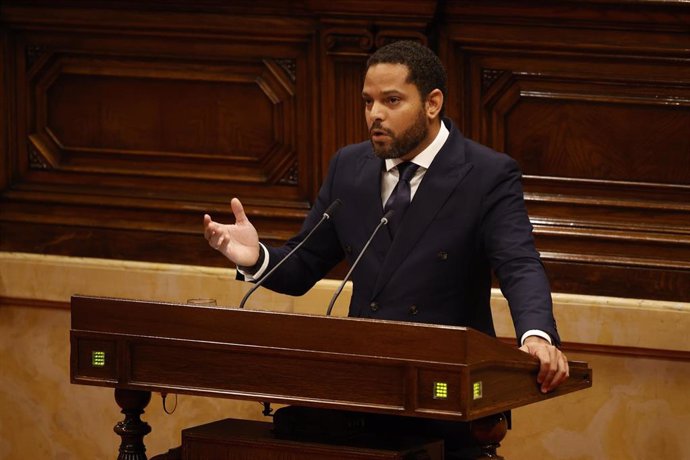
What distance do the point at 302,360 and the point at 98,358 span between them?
0.61 m

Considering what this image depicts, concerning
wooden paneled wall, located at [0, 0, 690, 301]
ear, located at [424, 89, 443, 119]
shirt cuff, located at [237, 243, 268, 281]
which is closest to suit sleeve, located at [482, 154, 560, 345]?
ear, located at [424, 89, 443, 119]

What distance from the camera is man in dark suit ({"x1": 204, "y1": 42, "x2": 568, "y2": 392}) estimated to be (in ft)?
12.7

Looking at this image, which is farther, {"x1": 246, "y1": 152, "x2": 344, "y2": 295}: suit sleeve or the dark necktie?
{"x1": 246, "y1": 152, "x2": 344, "y2": 295}: suit sleeve

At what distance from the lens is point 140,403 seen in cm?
380

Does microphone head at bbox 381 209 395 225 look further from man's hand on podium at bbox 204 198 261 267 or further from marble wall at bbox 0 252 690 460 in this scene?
marble wall at bbox 0 252 690 460

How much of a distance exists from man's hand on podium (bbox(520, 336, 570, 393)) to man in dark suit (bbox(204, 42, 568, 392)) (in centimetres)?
31

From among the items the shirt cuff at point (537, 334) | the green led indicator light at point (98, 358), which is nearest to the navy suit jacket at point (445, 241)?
the shirt cuff at point (537, 334)

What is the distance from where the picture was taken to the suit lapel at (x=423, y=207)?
12.8 feet

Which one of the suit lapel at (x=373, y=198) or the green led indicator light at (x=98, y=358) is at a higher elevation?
the suit lapel at (x=373, y=198)

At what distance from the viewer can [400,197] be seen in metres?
3.94

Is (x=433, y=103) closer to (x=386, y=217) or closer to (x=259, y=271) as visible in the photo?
(x=386, y=217)

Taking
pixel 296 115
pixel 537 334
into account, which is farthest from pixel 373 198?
pixel 296 115

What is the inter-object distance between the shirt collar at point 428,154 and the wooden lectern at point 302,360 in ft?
2.48

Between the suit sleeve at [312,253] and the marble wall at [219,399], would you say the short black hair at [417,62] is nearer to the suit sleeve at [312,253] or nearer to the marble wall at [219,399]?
the suit sleeve at [312,253]
